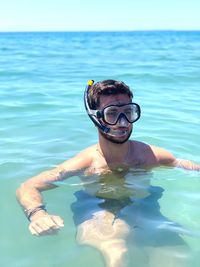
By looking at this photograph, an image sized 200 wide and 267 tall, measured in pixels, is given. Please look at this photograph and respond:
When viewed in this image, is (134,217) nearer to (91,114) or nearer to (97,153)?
(97,153)

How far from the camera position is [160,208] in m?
4.21

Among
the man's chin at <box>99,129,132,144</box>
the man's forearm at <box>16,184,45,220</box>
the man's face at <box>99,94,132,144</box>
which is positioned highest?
the man's face at <box>99,94,132,144</box>

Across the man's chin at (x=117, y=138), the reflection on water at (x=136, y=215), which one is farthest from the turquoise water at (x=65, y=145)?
the man's chin at (x=117, y=138)

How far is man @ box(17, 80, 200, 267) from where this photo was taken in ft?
10.5

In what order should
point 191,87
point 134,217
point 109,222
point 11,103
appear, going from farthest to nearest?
point 191,87 → point 11,103 → point 134,217 → point 109,222

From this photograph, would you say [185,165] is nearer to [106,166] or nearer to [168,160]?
[168,160]

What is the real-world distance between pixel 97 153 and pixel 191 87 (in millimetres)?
8624

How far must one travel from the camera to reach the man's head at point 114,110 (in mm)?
3719

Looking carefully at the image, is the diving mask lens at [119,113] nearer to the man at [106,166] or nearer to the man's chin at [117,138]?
the man at [106,166]

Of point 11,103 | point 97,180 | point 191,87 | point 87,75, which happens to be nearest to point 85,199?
point 97,180

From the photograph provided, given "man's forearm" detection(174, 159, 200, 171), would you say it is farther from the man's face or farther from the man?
the man's face

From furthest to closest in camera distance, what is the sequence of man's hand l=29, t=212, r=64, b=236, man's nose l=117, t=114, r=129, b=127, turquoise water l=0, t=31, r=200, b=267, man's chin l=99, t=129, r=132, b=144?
man's chin l=99, t=129, r=132, b=144
man's nose l=117, t=114, r=129, b=127
turquoise water l=0, t=31, r=200, b=267
man's hand l=29, t=212, r=64, b=236

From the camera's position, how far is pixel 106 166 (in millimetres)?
4086

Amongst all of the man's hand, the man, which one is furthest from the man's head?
the man's hand
